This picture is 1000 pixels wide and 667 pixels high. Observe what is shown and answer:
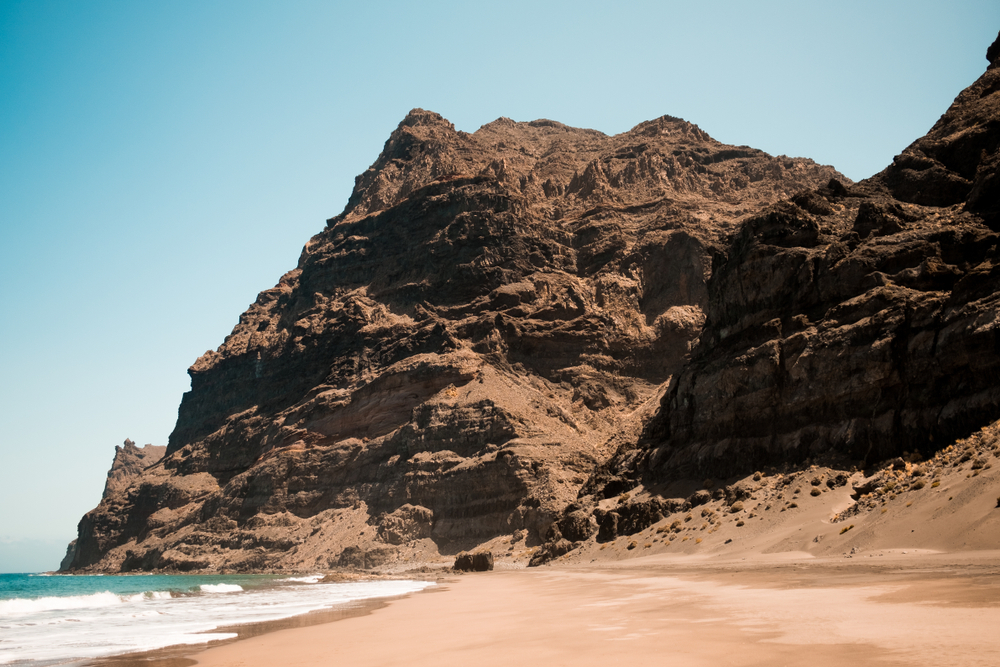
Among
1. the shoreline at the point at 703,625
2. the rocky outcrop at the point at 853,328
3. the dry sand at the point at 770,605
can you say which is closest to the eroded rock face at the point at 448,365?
the rocky outcrop at the point at 853,328

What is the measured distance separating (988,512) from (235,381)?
450 ft

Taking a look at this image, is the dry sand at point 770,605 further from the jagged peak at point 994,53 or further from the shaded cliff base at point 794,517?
the jagged peak at point 994,53

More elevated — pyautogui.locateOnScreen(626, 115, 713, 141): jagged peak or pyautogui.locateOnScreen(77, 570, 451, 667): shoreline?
pyautogui.locateOnScreen(626, 115, 713, 141): jagged peak

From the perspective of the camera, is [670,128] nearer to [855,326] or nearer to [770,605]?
[855,326]

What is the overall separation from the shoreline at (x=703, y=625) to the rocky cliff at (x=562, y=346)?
53.1 ft

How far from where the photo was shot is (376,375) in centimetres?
10869

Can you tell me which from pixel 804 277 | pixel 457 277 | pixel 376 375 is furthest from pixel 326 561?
pixel 804 277

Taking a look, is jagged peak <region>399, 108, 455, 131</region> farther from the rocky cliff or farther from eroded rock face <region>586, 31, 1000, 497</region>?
eroded rock face <region>586, 31, 1000, 497</region>

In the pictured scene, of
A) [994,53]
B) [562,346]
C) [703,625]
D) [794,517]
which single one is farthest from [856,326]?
[562,346]

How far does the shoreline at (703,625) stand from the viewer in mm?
10633

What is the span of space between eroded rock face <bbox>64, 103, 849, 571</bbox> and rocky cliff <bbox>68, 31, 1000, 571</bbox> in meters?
0.41

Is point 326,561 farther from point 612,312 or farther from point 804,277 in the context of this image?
point 804,277

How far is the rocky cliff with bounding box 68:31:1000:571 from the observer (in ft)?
126

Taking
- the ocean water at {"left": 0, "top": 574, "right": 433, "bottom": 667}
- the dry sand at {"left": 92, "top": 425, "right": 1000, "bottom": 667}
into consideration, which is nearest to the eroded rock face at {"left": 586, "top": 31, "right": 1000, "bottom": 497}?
the dry sand at {"left": 92, "top": 425, "right": 1000, "bottom": 667}
